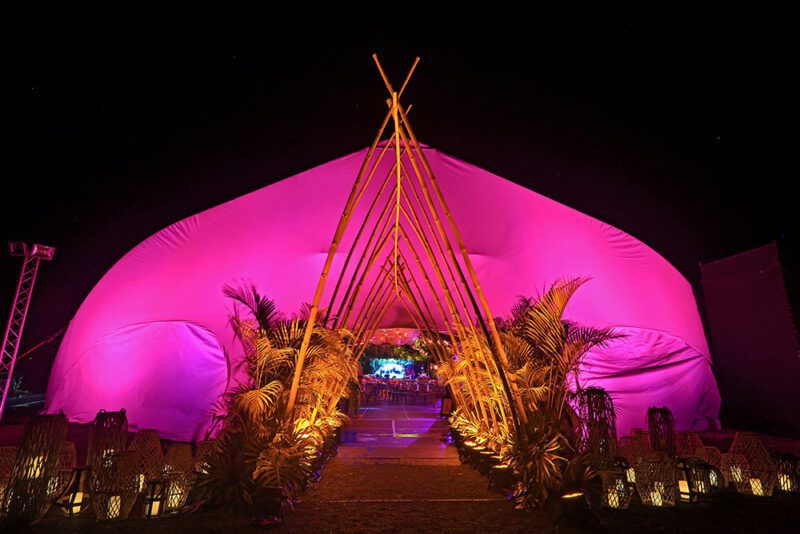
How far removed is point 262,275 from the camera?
858 centimetres

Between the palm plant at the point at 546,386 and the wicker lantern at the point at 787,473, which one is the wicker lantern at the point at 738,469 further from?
the palm plant at the point at 546,386

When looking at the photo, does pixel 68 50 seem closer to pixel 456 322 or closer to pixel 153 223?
pixel 153 223

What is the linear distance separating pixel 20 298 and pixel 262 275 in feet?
14.6

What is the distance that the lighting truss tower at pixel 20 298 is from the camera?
A: 7465 millimetres

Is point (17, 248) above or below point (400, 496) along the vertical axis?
above

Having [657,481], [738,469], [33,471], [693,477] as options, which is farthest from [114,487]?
[738,469]

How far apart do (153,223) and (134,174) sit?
133 cm

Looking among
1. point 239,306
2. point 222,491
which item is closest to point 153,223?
point 239,306

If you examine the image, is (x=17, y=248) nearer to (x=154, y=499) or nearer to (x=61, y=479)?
(x=61, y=479)

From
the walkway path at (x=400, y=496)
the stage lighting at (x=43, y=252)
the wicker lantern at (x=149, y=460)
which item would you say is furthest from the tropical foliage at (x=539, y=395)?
the stage lighting at (x=43, y=252)

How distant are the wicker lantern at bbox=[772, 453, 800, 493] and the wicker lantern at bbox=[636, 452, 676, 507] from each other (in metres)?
1.25

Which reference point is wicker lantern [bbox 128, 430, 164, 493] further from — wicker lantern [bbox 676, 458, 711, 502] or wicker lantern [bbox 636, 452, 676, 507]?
wicker lantern [bbox 676, 458, 711, 502]

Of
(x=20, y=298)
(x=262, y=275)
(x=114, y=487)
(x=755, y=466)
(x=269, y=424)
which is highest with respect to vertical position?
(x=262, y=275)

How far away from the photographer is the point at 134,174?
6.50 m
